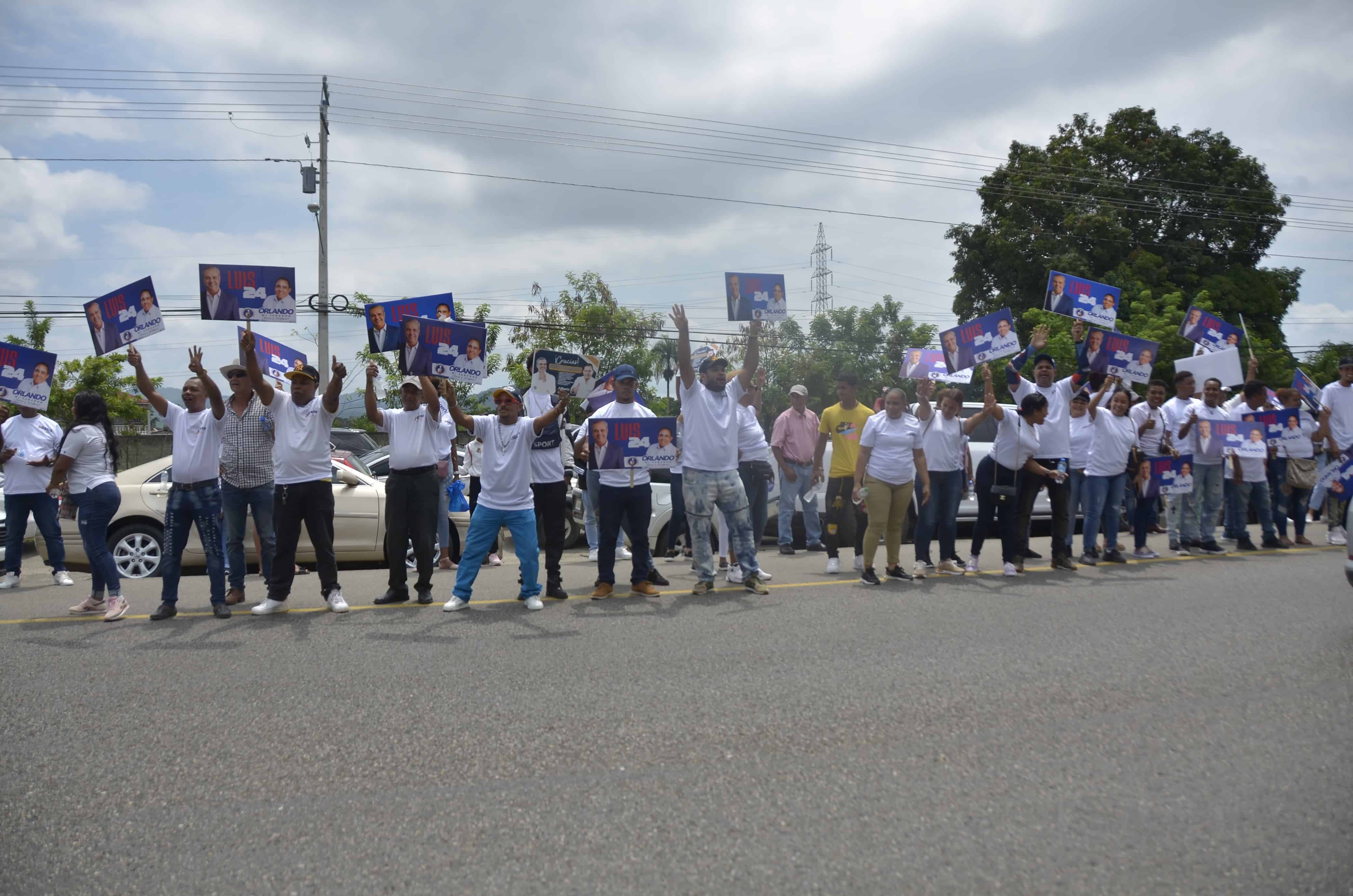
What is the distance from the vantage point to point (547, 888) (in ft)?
9.22

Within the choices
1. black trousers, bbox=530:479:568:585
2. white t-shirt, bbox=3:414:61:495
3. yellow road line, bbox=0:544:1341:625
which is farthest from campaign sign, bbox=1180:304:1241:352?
white t-shirt, bbox=3:414:61:495

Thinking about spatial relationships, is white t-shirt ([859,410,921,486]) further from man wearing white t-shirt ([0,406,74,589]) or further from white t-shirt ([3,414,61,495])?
white t-shirt ([3,414,61,495])

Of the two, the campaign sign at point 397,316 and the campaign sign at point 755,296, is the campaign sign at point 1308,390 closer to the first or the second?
the campaign sign at point 755,296

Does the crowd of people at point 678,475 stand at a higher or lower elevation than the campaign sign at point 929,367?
lower

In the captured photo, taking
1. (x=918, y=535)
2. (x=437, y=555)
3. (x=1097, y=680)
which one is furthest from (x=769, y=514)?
(x=1097, y=680)

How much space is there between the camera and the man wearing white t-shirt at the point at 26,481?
8.80m

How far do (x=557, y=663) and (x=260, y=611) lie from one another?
9.87ft

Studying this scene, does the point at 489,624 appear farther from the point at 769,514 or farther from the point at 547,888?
Result: the point at 769,514

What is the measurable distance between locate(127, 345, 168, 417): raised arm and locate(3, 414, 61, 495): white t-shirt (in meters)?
1.87

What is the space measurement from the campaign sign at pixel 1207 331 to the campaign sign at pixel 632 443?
7.95 m

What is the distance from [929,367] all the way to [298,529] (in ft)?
25.8

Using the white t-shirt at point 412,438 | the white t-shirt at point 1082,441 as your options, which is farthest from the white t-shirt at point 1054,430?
the white t-shirt at point 412,438

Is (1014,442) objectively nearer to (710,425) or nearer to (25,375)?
(710,425)

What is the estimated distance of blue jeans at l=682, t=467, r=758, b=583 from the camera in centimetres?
809
